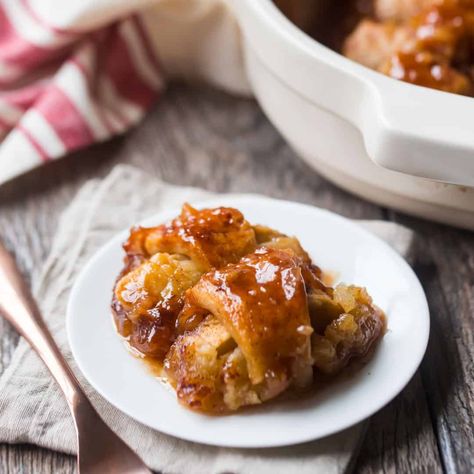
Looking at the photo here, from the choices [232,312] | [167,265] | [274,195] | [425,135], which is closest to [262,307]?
[232,312]

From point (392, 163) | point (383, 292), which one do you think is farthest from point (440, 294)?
point (392, 163)

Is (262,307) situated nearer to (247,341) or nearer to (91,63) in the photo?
(247,341)

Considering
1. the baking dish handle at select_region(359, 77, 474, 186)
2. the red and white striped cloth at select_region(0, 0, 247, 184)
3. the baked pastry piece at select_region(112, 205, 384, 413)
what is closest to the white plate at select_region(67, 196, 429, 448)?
the baked pastry piece at select_region(112, 205, 384, 413)

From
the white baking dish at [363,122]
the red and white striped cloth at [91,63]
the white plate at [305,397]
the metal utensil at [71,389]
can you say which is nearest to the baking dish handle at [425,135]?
the white baking dish at [363,122]

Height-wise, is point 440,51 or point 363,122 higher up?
point 363,122

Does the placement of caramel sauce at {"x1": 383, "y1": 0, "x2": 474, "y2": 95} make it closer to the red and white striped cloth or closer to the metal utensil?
the red and white striped cloth

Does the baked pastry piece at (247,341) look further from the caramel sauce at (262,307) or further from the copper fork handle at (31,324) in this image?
the copper fork handle at (31,324)

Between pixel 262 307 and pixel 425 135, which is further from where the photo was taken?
pixel 425 135
